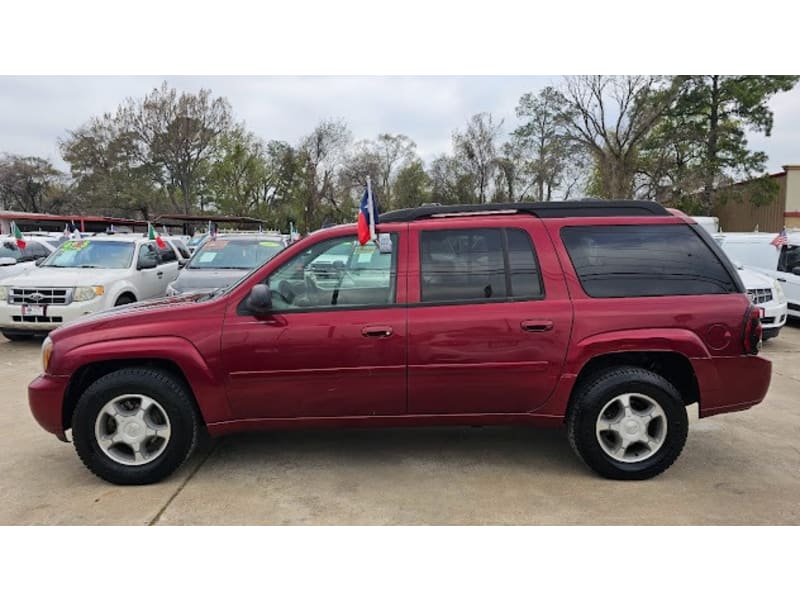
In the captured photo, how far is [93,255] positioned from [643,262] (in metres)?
8.84

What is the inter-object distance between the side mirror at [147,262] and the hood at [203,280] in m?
1.17

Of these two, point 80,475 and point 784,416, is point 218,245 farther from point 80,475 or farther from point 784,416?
point 784,416

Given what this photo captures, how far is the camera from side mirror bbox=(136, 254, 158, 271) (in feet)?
30.8

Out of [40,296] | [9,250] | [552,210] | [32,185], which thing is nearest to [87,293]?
[40,296]

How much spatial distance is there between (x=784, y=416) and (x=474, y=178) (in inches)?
1423

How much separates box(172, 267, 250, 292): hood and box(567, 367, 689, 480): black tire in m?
6.16

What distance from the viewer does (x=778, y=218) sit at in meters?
30.6

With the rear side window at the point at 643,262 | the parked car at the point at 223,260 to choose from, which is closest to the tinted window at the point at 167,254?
the parked car at the point at 223,260

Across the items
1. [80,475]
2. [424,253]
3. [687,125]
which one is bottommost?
[80,475]

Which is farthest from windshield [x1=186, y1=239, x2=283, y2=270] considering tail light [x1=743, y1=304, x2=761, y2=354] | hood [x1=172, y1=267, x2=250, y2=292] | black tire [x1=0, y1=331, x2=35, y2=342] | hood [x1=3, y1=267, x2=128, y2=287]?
tail light [x1=743, y1=304, x2=761, y2=354]

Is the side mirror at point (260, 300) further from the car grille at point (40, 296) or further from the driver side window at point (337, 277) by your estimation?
the car grille at point (40, 296)

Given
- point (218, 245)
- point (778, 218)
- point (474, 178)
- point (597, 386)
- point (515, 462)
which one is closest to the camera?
point (597, 386)

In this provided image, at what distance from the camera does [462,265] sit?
3.70 meters

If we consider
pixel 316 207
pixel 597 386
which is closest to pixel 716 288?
pixel 597 386
